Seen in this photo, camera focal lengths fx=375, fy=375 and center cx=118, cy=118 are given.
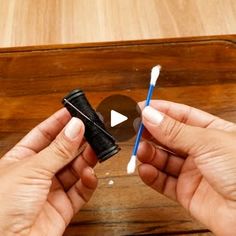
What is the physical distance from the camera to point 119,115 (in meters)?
0.69

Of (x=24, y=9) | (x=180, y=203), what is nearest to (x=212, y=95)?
(x=180, y=203)

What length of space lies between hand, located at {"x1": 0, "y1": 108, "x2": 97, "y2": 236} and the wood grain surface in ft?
1.06

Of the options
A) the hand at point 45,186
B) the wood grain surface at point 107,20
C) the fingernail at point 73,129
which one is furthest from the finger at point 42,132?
the wood grain surface at point 107,20

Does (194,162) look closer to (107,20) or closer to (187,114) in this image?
(187,114)

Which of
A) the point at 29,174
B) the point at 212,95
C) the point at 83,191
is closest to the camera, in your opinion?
the point at 29,174

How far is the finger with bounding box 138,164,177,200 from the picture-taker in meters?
0.63

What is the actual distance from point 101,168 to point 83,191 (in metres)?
0.06

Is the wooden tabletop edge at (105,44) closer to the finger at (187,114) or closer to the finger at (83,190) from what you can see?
the finger at (187,114)

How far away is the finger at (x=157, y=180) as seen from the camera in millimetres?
627

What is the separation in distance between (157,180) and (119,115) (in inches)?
5.5

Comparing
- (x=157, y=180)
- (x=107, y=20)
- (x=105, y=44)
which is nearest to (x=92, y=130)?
(x=157, y=180)

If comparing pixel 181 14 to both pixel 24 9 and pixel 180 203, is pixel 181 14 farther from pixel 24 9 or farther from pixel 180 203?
pixel 180 203

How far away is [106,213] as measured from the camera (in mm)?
618

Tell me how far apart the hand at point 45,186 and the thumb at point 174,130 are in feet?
0.33
